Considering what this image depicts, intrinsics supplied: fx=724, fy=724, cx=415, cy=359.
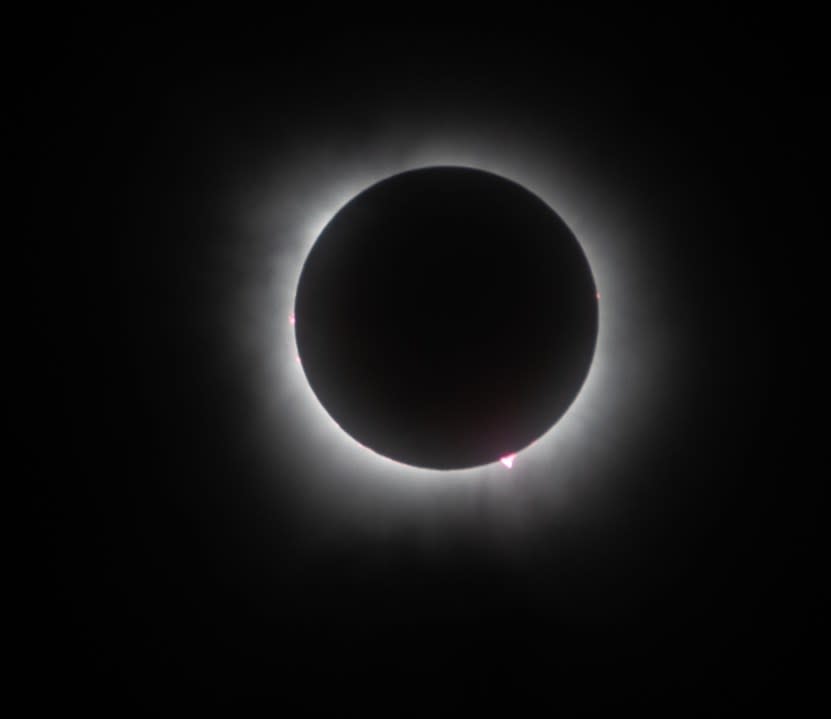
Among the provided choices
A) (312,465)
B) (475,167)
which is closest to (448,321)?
(475,167)

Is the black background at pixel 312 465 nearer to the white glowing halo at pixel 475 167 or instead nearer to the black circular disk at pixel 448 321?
the white glowing halo at pixel 475 167

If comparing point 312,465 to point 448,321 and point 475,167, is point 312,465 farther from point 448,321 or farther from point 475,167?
point 475,167

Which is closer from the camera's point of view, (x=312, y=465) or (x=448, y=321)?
(x=448, y=321)

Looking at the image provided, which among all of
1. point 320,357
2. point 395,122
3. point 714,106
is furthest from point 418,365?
point 714,106

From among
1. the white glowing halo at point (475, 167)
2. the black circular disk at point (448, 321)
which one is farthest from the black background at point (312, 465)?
the black circular disk at point (448, 321)

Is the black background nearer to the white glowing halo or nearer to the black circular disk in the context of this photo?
the white glowing halo

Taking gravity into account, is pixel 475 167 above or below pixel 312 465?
above

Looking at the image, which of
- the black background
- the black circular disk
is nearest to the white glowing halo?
the black background
